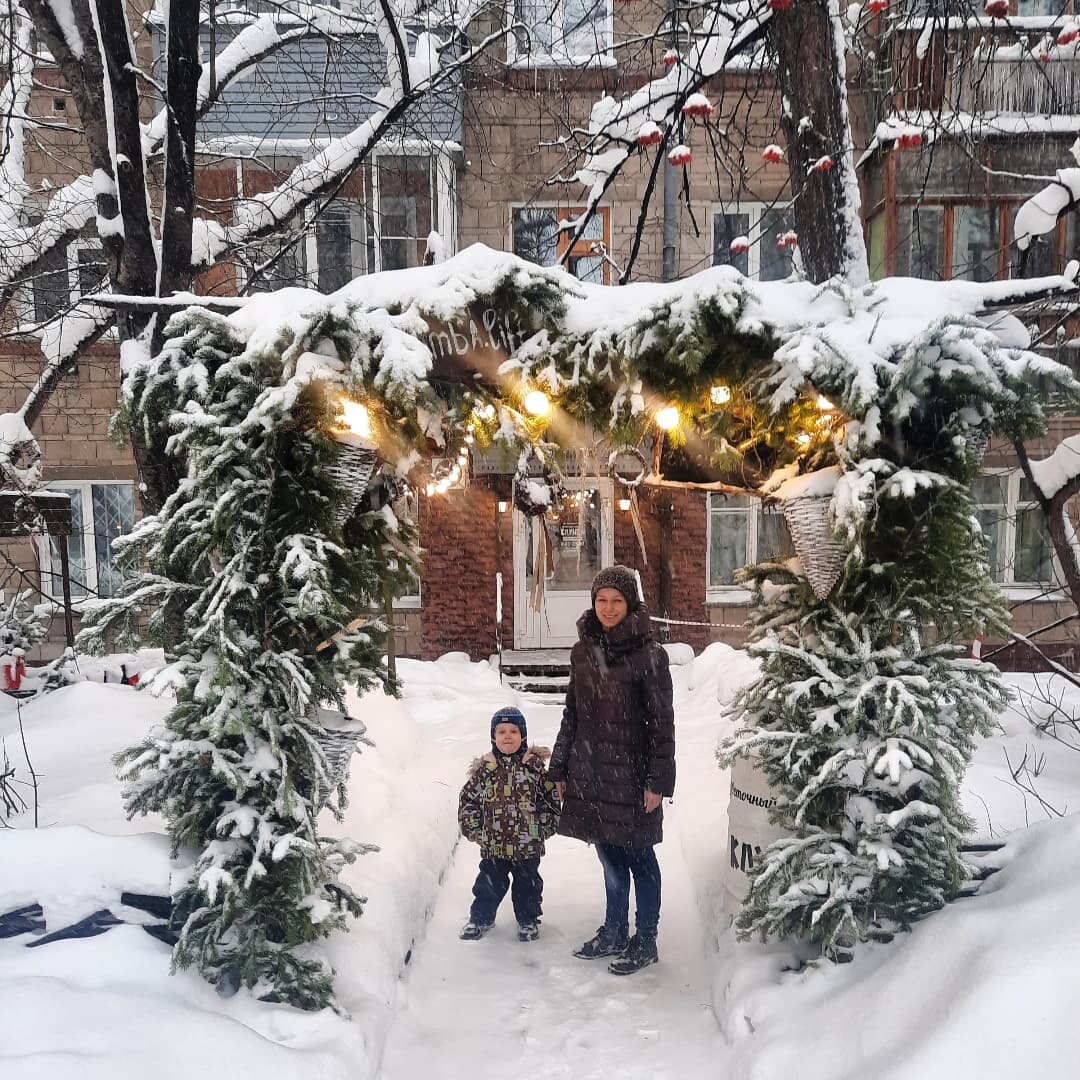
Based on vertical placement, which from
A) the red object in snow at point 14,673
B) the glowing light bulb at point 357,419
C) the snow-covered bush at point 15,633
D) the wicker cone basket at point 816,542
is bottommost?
the red object in snow at point 14,673

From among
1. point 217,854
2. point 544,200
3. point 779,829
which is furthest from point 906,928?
point 544,200

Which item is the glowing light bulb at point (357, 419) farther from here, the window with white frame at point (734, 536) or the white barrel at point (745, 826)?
the window with white frame at point (734, 536)

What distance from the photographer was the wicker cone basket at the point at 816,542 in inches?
120

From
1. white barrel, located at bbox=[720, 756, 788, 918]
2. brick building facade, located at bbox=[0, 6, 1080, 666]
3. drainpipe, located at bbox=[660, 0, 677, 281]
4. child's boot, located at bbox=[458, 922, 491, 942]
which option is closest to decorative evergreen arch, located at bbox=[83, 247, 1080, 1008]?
white barrel, located at bbox=[720, 756, 788, 918]

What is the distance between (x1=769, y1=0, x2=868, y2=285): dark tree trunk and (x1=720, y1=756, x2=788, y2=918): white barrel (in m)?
2.91

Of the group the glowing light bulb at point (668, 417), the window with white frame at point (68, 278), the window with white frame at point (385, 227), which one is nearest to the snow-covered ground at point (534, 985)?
the glowing light bulb at point (668, 417)

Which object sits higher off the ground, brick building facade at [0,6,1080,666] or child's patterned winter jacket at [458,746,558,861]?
brick building facade at [0,6,1080,666]

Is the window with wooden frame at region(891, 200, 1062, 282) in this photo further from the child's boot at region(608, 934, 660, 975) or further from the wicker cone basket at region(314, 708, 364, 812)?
the wicker cone basket at region(314, 708, 364, 812)

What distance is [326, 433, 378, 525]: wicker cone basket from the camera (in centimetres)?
295

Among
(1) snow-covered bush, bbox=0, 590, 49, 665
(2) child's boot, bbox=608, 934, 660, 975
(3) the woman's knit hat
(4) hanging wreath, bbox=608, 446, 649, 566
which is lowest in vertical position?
(2) child's boot, bbox=608, 934, 660, 975

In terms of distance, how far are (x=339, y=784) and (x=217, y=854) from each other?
55 cm

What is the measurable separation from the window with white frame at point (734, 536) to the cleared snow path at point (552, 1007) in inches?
269

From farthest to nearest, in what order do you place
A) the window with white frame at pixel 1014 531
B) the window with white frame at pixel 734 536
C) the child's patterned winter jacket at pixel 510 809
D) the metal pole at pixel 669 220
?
1. the window with white frame at pixel 734 536
2. the window with white frame at pixel 1014 531
3. the metal pole at pixel 669 220
4. the child's patterned winter jacket at pixel 510 809

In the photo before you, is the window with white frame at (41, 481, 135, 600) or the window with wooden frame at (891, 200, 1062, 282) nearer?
the window with wooden frame at (891, 200, 1062, 282)
